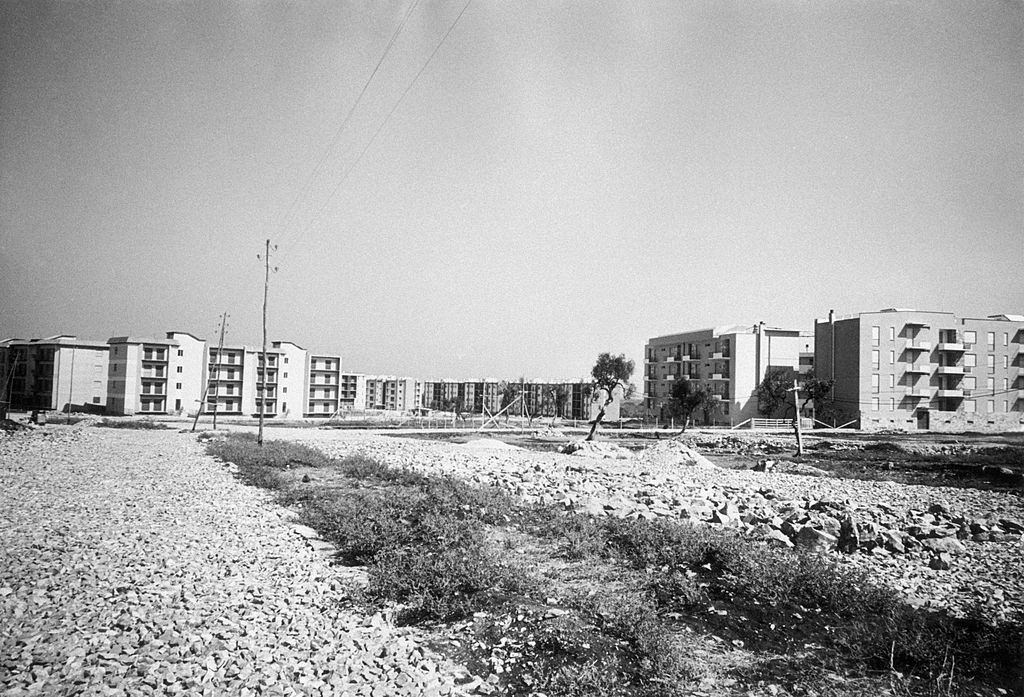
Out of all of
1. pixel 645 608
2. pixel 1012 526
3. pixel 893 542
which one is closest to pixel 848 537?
pixel 893 542

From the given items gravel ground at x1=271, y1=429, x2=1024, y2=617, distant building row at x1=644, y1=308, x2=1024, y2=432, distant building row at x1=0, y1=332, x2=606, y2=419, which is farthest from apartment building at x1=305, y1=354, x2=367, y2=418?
gravel ground at x1=271, y1=429, x2=1024, y2=617

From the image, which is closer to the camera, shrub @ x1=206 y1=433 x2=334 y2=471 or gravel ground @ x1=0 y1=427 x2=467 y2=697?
gravel ground @ x1=0 y1=427 x2=467 y2=697

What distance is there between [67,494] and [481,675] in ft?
30.5

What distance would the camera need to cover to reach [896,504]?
539 inches

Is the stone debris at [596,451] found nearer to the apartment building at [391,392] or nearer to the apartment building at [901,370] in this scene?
the apartment building at [901,370]

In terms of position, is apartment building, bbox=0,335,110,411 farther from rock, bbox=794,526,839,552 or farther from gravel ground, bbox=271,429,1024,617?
rock, bbox=794,526,839,552

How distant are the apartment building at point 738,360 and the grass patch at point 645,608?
48.7m

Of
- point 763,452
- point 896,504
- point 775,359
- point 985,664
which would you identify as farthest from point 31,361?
point 775,359

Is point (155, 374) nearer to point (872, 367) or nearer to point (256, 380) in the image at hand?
point (256, 380)

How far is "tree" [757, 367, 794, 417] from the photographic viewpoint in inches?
2061

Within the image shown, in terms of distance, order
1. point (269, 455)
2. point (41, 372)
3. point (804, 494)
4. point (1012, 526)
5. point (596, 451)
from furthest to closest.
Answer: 1. point (596, 451)
2. point (269, 455)
3. point (41, 372)
4. point (804, 494)
5. point (1012, 526)

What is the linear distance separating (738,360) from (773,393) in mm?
6263

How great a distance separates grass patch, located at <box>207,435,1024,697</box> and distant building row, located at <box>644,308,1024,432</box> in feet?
145

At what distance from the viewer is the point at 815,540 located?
9305 millimetres
